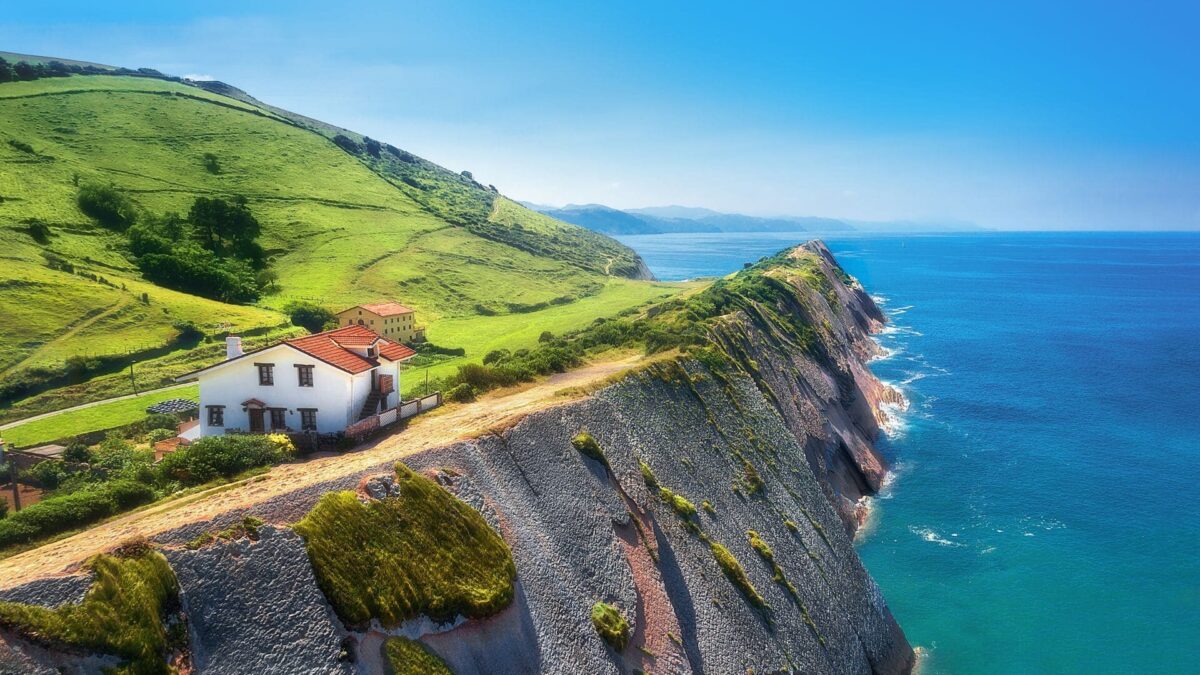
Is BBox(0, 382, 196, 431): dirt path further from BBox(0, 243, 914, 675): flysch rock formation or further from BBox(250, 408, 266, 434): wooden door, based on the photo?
BBox(0, 243, 914, 675): flysch rock formation

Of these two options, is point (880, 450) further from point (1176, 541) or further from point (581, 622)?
point (581, 622)

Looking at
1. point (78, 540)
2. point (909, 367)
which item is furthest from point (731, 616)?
point (909, 367)

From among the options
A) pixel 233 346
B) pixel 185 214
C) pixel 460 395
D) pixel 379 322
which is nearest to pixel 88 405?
pixel 233 346

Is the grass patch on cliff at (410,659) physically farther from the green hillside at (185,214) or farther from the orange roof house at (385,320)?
the orange roof house at (385,320)

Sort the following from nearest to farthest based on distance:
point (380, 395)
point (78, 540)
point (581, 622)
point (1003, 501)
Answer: point (78, 540) → point (581, 622) → point (380, 395) → point (1003, 501)

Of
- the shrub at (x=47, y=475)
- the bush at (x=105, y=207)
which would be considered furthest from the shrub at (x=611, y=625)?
the bush at (x=105, y=207)
